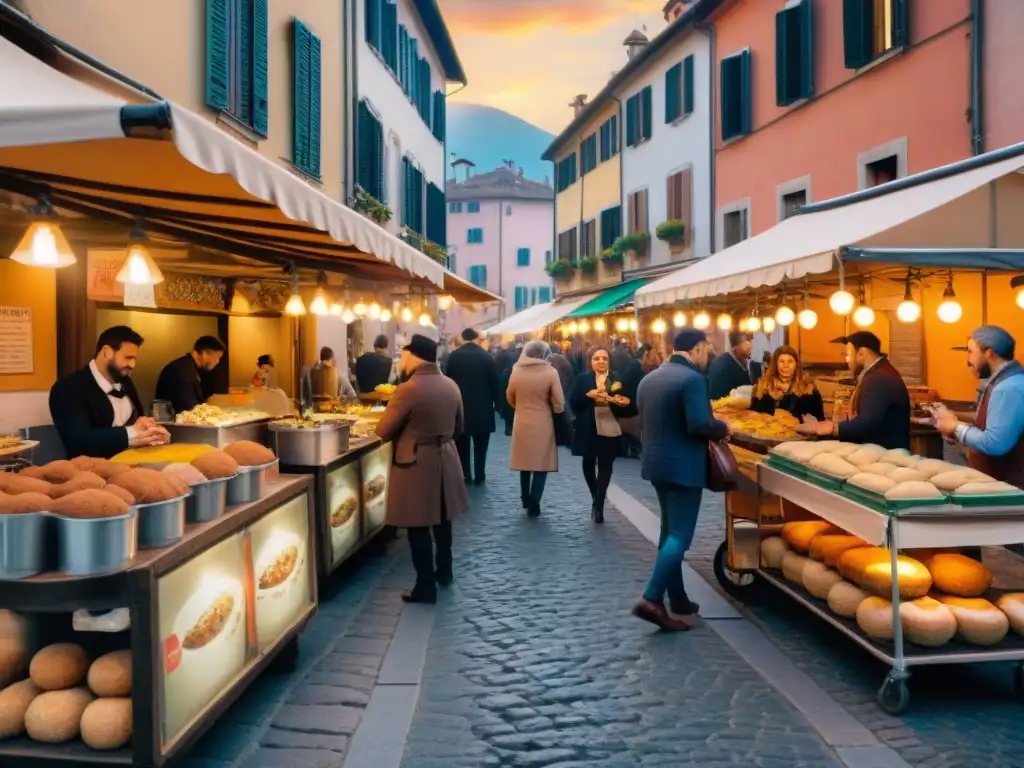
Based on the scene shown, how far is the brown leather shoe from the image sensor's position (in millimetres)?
6004

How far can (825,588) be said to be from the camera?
573cm

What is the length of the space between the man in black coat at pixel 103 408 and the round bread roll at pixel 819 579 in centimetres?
406

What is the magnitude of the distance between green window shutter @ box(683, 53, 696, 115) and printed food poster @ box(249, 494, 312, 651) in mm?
19072

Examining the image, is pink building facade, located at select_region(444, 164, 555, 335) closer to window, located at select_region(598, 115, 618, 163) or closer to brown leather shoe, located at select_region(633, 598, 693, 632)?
window, located at select_region(598, 115, 618, 163)

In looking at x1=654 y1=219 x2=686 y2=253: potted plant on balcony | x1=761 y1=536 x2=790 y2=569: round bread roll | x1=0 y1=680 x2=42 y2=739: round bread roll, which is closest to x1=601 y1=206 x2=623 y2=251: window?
x1=654 y1=219 x2=686 y2=253: potted plant on balcony

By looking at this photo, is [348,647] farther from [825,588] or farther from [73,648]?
[825,588]

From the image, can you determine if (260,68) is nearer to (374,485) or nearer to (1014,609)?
(374,485)

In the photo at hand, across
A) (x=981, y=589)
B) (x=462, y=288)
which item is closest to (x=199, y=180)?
(x=981, y=589)

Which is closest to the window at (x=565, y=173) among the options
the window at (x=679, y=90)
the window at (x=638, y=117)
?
the window at (x=638, y=117)

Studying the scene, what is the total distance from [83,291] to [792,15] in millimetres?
12934

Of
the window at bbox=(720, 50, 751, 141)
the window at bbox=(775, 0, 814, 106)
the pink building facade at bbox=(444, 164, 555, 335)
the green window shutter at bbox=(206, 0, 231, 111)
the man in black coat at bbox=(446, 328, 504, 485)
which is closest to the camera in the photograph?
the green window shutter at bbox=(206, 0, 231, 111)

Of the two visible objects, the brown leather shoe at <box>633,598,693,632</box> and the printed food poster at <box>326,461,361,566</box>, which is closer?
the brown leather shoe at <box>633,598,693,632</box>

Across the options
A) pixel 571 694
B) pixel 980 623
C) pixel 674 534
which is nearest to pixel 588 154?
pixel 674 534

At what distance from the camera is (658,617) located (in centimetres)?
600
